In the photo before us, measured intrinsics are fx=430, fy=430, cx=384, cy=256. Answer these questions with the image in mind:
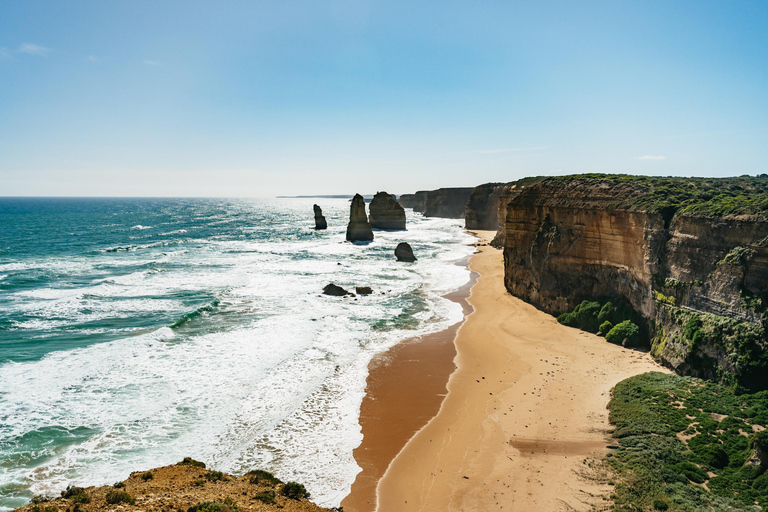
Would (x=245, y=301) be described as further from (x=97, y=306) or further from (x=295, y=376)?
(x=295, y=376)

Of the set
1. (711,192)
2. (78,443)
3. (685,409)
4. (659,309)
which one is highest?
(711,192)

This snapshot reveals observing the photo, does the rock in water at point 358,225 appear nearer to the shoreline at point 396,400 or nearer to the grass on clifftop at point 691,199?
the shoreline at point 396,400

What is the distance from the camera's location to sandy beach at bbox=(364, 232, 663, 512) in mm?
12453

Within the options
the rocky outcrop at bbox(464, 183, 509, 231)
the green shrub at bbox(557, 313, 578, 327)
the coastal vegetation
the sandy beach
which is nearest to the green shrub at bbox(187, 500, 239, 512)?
the sandy beach

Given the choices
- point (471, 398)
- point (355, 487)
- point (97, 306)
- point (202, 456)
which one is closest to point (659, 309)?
point (471, 398)

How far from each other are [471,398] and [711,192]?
651 inches

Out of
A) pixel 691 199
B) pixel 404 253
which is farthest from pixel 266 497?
pixel 404 253

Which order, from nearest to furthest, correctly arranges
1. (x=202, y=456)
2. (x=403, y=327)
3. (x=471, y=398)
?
(x=202, y=456) → (x=471, y=398) → (x=403, y=327)

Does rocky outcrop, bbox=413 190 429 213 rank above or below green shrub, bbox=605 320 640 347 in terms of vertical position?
above

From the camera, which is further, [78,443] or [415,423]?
[415,423]

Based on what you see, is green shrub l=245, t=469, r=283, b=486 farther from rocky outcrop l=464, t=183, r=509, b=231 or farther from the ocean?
rocky outcrop l=464, t=183, r=509, b=231

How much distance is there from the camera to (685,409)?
15.4m

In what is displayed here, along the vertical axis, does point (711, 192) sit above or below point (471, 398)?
above

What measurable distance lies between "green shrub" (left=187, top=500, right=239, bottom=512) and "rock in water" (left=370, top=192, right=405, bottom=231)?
8918cm
